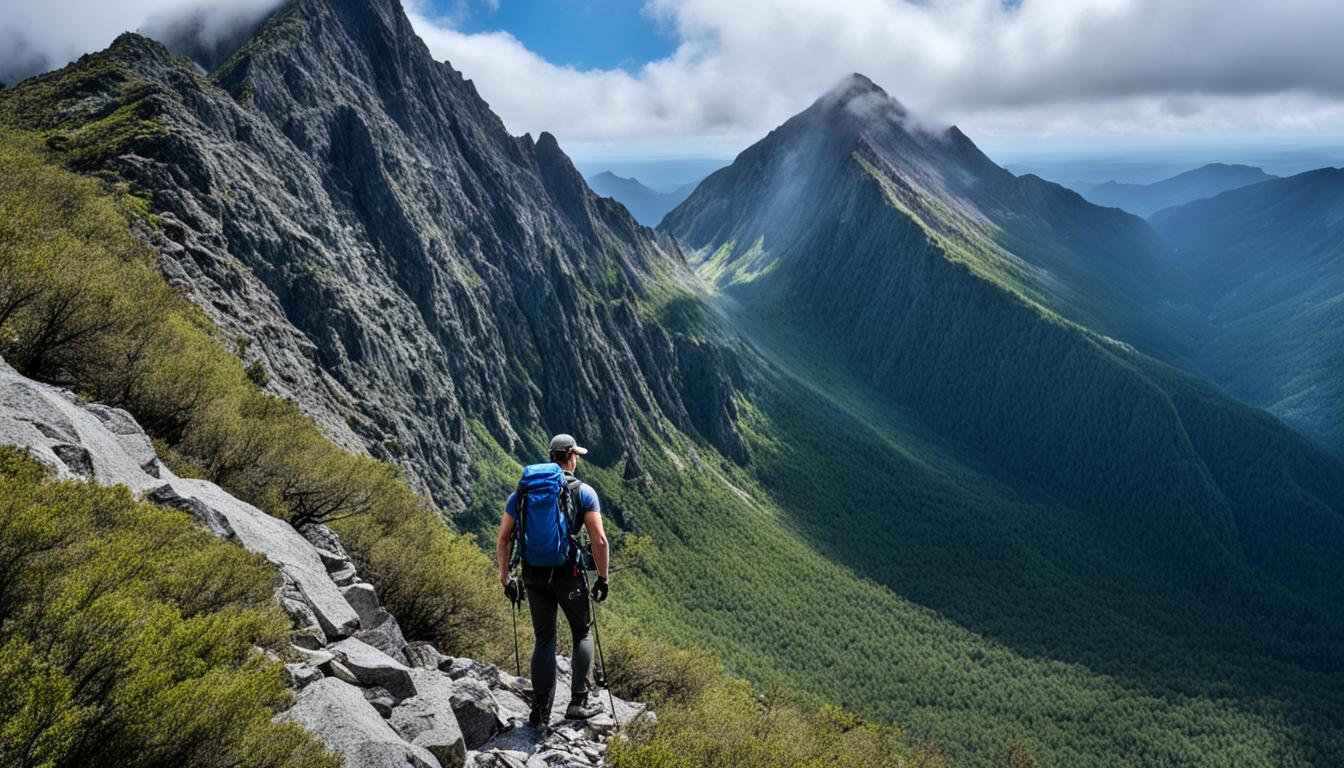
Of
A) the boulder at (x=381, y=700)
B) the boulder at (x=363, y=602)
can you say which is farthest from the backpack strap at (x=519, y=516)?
the boulder at (x=363, y=602)

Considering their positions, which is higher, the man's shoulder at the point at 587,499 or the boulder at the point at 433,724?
the man's shoulder at the point at 587,499

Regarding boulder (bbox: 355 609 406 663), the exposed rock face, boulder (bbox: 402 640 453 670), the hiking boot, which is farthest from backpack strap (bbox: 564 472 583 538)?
boulder (bbox: 402 640 453 670)

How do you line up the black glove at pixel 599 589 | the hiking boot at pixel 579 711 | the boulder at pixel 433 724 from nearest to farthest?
the boulder at pixel 433 724 < the black glove at pixel 599 589 < the hiking boot at pixel 579 711

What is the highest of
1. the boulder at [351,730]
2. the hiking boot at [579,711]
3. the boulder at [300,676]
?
the boulder at [300,676]

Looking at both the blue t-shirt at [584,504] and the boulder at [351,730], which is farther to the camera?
the blue t-shirt at [584,504]

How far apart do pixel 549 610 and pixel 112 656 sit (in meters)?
9.17

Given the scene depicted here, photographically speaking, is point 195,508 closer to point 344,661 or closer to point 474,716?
point 344,661

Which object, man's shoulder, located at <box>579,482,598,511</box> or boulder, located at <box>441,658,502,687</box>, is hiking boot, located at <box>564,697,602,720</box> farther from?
man's shoulder, located at <box>579,482,598,511</box>

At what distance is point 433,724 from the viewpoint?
54.6 ft

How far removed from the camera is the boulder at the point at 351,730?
14148 mm

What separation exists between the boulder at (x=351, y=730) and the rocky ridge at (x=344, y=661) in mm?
23

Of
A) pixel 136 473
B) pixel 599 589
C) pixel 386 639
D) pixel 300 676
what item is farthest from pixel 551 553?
pixel 136 473

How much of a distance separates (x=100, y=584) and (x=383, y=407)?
124 metres

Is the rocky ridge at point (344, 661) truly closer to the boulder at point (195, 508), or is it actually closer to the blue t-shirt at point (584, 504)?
the boulder at point (195, 508)
